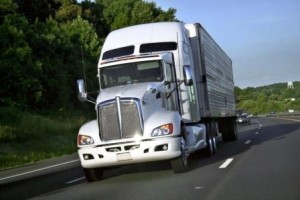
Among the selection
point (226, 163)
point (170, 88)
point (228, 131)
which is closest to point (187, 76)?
point (170, 88)

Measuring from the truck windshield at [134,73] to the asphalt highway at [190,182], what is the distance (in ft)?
7.42

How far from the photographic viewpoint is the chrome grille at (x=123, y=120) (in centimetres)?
1259

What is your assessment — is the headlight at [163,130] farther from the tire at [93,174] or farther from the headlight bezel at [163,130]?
the tire at [93,174]

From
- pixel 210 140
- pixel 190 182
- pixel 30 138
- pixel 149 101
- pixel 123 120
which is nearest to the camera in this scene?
pixel 190 182

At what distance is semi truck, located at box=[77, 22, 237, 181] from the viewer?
12.6m

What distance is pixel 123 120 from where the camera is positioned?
1261cm

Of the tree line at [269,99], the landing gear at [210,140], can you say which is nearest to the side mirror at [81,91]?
the landing gear at [210,140]

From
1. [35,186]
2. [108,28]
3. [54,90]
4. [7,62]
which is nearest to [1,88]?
[7,62]

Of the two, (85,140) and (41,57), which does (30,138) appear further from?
(85,140)

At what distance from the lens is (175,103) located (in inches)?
570

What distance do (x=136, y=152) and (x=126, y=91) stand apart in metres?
1.46

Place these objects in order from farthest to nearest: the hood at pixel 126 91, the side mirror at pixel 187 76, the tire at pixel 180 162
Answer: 1. the side mirror at pixel 187 76
2. the tire at pixel 180 162
3. the hood at pixel 126 91

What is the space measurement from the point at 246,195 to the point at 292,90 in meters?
174

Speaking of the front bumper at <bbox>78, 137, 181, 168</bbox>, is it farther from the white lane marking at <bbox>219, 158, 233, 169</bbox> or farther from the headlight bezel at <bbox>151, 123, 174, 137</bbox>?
the white lane marking at <bbox>219, 158, 233, 169</bbox>
